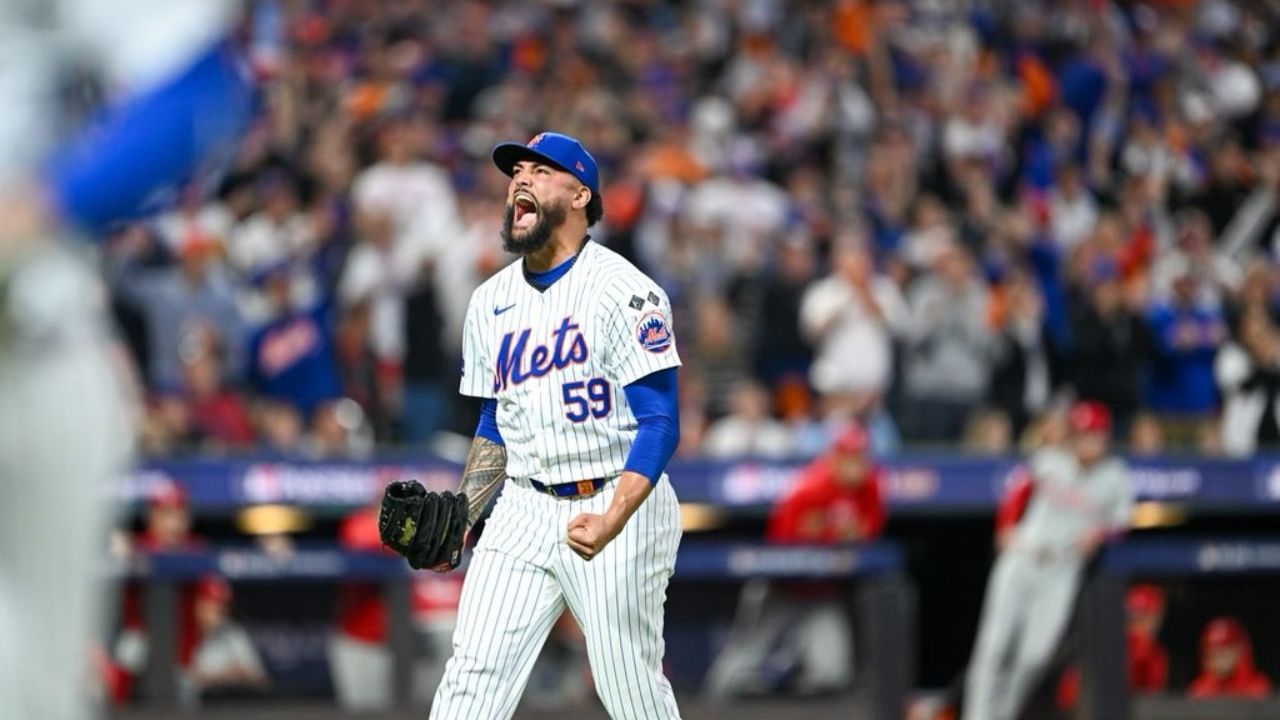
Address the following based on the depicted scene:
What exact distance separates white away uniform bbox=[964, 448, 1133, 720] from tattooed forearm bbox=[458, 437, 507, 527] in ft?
18.8

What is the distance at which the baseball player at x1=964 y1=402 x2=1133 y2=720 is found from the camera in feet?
36.4

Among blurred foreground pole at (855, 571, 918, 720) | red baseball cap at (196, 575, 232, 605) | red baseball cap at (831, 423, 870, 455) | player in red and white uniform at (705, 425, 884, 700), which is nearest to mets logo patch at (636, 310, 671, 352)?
player in red and white uniform at (705, 425, 884, 700)

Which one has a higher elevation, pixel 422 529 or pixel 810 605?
pixel 422 529

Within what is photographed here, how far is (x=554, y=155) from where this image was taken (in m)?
5.60

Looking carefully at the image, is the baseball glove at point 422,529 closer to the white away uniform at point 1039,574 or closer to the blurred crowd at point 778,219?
the blurred crowd at point 778,219

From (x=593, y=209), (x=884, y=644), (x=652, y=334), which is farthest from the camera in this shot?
(x=884, y=644)

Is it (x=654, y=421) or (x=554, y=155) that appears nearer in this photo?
(x=654, y=421)

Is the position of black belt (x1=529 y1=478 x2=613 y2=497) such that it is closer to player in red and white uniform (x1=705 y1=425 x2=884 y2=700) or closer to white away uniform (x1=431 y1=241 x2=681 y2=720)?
white away uniform (x1=431 y1=241 x2=681 y2=720)

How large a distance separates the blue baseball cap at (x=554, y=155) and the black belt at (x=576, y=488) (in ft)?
2.60

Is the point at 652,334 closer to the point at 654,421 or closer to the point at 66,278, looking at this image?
the point at 654,421

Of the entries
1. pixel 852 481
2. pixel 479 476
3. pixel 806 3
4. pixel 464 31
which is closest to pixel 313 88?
pixel 464 31

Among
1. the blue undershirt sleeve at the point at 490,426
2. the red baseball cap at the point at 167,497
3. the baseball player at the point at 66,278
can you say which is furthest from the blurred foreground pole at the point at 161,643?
the baseball player at the point at 66,278

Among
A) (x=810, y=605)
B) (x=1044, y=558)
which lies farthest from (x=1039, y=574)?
(x=810, y=605)

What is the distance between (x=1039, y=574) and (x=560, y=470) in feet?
20.5
